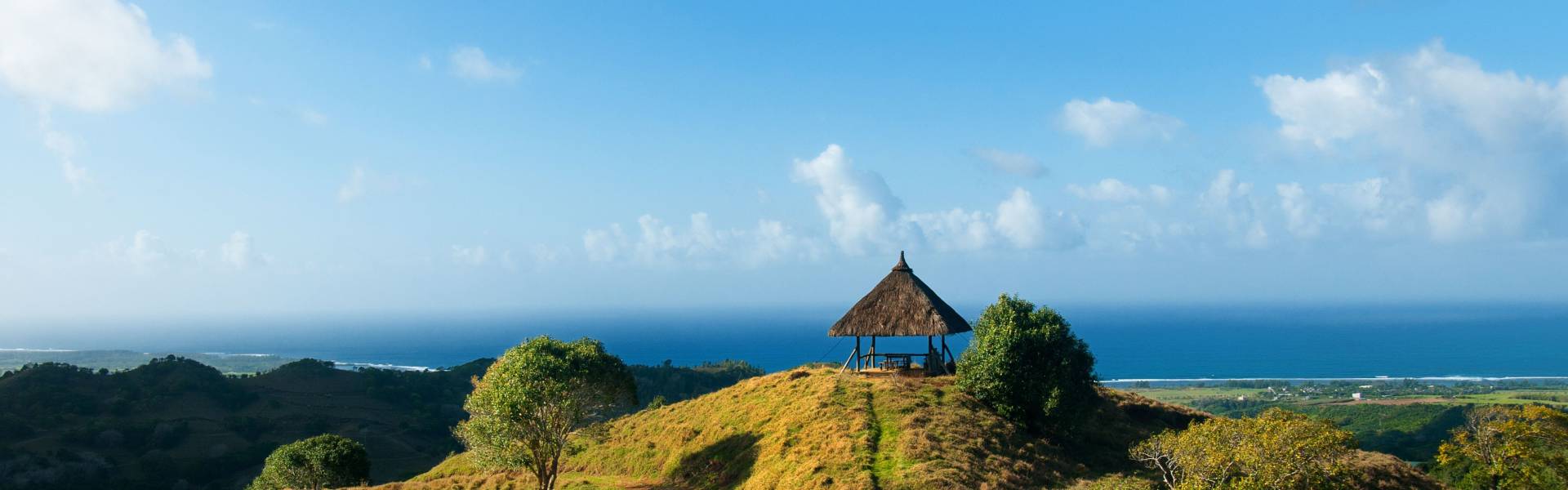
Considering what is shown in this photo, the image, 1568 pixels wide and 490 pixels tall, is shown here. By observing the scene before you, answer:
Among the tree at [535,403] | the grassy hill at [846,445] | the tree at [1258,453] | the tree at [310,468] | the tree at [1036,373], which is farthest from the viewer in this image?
the tree at [310,468]

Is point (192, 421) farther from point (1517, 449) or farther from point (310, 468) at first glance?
point (1517, 449)

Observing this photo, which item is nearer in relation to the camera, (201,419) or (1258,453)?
(1258,453)

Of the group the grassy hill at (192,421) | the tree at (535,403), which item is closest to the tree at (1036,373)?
the tree at (535,403)

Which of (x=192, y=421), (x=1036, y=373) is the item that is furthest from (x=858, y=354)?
(x=192, y=421)

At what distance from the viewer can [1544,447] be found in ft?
96.2

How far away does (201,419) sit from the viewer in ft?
275

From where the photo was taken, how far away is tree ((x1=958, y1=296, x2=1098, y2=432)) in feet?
99.9

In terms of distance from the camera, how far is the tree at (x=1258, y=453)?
2225 centimetres

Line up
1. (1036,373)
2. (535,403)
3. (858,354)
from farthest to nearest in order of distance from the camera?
(858,354) → (1036,373) → (535,403)

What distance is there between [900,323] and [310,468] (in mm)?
29542

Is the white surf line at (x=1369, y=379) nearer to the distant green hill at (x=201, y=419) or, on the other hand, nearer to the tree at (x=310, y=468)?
the distant green hill at (x=201, y=419)

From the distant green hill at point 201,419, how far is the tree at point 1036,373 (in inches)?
1994

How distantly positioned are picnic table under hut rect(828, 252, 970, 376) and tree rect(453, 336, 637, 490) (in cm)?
1107

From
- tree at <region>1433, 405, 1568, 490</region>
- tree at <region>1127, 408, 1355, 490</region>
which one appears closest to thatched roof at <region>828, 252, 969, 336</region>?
tree at <region>1127, 408, 1355, 490</region>
